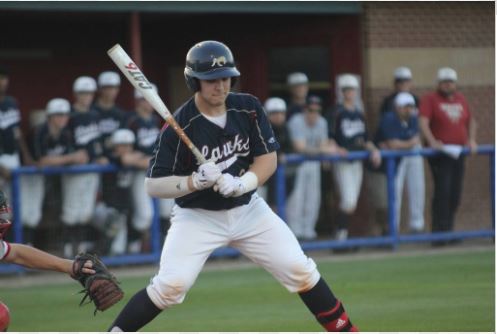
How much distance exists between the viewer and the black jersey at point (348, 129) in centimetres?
1217

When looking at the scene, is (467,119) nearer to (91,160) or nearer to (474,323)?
(91,160)

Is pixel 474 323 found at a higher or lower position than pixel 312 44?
lower

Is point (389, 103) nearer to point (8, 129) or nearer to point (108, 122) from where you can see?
point (108, 122)

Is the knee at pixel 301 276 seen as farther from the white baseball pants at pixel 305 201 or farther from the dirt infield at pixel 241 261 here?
the white baseball pants at pixel 305 201

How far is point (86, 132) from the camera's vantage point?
11.3m

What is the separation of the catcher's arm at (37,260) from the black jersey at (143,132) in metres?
5.71

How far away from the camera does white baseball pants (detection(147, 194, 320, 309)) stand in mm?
6277

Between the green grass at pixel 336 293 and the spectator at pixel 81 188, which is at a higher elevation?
the spectator at pixel 81 188

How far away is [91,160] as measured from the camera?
11383 mm

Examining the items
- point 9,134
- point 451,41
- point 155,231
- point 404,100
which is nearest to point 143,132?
point 155,231

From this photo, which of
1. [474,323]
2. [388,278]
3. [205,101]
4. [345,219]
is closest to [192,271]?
[205,101]

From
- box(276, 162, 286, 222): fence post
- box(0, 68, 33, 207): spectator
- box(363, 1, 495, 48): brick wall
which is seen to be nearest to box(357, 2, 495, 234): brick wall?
box(363, 1, 495, 48): brick wall

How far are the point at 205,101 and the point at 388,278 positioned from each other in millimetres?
4117

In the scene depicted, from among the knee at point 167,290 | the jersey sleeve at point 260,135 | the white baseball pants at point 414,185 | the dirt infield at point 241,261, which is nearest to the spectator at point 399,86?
the white baseball pants at point 414,185
